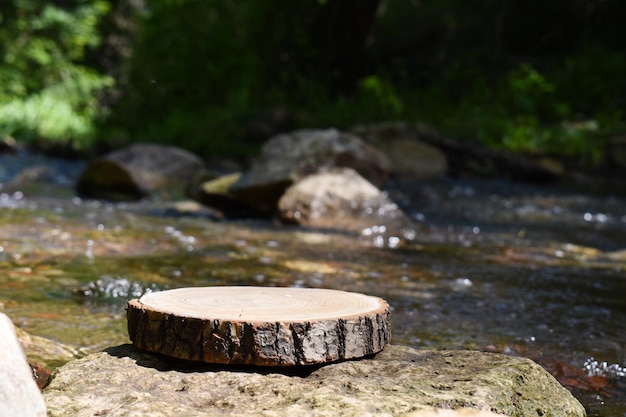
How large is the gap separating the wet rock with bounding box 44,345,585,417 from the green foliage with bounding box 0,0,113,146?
14.7 m

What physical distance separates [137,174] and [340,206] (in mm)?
3199

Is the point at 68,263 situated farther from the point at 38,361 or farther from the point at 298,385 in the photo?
the point at 298,385

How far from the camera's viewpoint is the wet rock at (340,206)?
6.96 meters

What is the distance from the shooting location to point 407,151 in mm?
11391

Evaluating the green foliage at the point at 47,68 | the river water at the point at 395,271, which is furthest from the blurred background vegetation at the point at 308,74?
the river water at the point at 395,271

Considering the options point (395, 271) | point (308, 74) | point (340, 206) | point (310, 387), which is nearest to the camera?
point (310, 387)

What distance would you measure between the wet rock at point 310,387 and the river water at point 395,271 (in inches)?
22.0

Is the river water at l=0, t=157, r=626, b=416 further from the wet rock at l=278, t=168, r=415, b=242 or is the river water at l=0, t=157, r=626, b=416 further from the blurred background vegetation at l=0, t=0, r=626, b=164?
the blurred background vegetation at l=0, t=0, r=626, b=164

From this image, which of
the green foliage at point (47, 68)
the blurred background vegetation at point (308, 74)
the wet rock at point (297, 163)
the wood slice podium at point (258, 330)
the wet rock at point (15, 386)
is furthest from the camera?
the green foliage at point (47, 68)

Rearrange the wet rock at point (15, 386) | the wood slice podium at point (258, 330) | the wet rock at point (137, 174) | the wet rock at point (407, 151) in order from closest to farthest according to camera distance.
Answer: the wet rock at point (15, 386) < the wood slice podium at point (258, 330) < the wet rock at point (137, 174) < the wet rock at point (407, 151)

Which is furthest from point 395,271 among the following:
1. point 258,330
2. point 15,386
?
point 15,386

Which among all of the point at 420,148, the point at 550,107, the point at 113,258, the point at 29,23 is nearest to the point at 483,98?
the point at 550,107

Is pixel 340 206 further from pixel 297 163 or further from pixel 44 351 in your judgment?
pixel 44 351

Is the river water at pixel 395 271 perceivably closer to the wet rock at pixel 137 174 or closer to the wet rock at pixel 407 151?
the wet rock at pixel 137 174
